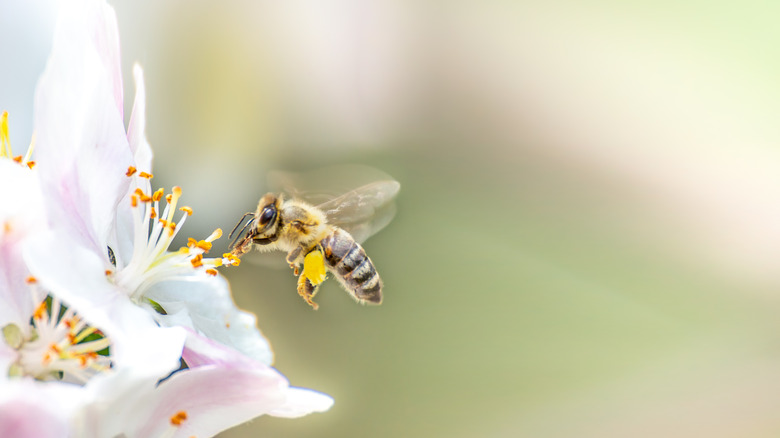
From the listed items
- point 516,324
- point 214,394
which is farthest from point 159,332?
point 516,324

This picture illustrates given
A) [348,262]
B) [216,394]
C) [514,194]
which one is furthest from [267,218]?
[514,194]

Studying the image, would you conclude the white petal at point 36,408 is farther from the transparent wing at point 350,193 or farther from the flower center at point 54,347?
the transparent wing at point 350,193

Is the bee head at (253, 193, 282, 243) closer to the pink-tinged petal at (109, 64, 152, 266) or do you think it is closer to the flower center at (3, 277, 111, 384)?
the pink-tinged petal at (109, 64, 152, 266)

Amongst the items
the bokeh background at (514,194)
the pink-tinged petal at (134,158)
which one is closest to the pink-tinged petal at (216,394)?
the pink-tinged petal at (134,158)

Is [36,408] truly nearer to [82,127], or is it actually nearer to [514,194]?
[82,127]

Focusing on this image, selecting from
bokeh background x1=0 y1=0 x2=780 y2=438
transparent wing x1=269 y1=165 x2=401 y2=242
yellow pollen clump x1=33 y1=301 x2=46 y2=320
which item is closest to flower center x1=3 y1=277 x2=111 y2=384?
yellow pollen clump x1=33 y1=301 x2=46 y2=320
